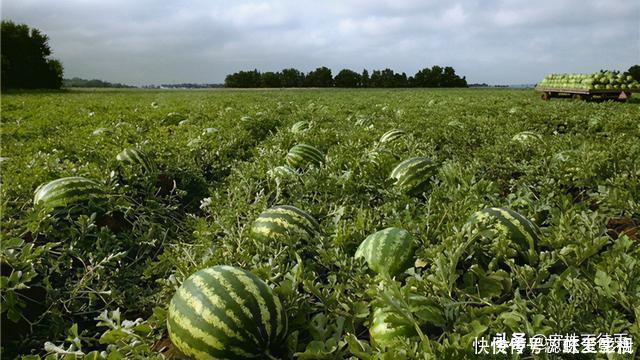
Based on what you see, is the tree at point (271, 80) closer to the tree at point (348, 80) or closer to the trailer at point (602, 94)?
the tree at point (348, 80)

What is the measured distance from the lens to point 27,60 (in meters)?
48.2

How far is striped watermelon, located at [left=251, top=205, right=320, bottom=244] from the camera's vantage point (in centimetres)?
328

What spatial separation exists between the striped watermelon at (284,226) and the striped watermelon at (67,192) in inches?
72.1

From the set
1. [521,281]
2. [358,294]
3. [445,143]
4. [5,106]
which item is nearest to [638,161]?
[445,143]

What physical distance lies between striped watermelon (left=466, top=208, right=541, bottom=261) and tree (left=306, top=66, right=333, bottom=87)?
5962 centimetres

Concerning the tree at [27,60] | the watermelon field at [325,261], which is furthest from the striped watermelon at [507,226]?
the tree at [27,60]

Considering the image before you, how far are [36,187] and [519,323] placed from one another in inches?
184

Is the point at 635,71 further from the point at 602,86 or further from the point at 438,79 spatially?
the point at 602,86

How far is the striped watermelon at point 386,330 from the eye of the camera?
2322 millimetres

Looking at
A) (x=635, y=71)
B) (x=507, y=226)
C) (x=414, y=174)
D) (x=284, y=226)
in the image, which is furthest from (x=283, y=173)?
(x=635, y=71)

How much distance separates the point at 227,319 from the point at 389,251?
113 cm

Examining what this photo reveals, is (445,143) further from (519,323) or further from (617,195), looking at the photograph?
(519,323)

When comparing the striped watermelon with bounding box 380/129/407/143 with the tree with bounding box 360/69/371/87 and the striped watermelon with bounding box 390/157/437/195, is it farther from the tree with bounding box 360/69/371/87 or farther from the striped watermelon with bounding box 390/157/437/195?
the tree with bounding box 360/69/371/87

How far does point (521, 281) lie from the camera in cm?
261
